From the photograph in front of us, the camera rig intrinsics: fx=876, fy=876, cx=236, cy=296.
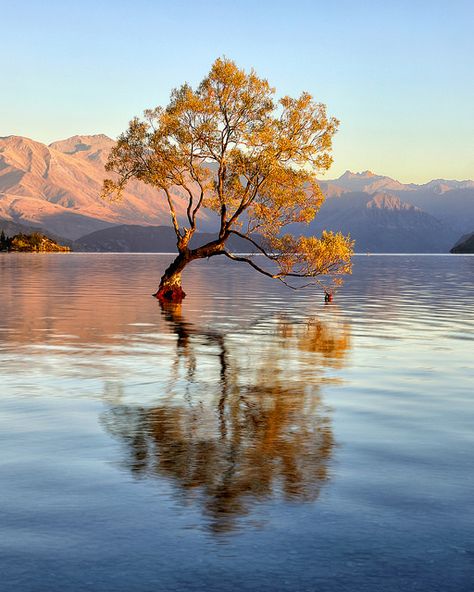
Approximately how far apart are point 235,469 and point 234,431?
11.4 feet

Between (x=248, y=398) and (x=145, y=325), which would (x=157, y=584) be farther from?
(x=145, y=325)

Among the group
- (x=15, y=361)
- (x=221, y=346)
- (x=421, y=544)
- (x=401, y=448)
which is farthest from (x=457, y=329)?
(x=421, y=544)

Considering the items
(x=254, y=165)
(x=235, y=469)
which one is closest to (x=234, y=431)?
(x=235, y=469)

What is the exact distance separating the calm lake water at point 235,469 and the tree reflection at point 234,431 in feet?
0.20

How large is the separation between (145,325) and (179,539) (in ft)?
118

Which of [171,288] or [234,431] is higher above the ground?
[171,288]

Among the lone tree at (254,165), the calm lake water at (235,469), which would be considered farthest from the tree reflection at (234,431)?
the lone tree at (254,165)

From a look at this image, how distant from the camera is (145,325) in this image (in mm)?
46906

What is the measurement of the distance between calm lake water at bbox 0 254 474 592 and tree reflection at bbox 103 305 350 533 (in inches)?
2.4

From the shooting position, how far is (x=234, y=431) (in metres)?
18.4

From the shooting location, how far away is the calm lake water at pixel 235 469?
1034 cm

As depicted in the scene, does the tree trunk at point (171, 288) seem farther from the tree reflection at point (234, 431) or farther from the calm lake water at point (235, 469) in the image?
the tree reflection at point (234, 431)

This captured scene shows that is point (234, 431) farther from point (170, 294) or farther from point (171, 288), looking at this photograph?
point (171, 288)

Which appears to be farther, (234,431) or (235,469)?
(234,431)
